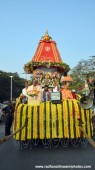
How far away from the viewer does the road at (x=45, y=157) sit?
7.54m

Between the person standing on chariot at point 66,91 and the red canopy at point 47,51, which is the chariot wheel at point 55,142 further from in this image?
the red canopy at point 47,51

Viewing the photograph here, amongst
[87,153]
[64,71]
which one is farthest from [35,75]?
[87,153]

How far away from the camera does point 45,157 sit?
8.48 m

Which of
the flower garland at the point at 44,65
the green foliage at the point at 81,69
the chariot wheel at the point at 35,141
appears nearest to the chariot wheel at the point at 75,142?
the chariot wheel at the point at 35,141

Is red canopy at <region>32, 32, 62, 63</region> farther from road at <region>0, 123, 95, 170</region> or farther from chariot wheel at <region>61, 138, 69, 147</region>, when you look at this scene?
road at <region>0, 123, 95, 170</region>

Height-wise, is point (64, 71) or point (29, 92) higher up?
point (64, 71)

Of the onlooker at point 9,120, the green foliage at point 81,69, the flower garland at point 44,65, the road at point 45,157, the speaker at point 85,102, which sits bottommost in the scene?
the road at point 45,157

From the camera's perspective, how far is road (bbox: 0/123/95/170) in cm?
754

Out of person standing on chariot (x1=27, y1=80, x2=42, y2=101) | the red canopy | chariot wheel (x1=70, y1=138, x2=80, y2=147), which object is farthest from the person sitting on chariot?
the red canopy

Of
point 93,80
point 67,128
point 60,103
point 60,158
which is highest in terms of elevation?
point 93,80

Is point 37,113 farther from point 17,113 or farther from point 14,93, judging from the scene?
point 14,93

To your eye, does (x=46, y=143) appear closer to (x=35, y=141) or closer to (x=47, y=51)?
(x=35, y=141)

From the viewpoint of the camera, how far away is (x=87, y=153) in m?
9.03

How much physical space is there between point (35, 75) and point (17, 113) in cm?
403
